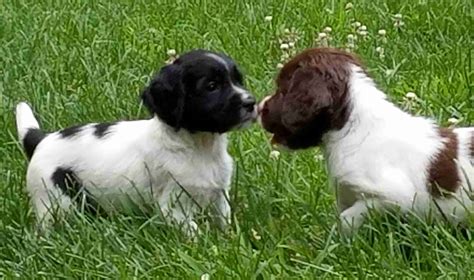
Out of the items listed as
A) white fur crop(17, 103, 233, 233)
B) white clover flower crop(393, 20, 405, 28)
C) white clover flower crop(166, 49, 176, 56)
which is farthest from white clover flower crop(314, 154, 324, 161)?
white clover flower crop(393, 20, 405, 28)

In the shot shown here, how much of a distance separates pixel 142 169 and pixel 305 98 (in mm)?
950

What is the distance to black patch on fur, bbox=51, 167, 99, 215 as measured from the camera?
19.4 ft

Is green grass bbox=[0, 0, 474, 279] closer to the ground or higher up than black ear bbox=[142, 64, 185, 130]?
closer to the ground

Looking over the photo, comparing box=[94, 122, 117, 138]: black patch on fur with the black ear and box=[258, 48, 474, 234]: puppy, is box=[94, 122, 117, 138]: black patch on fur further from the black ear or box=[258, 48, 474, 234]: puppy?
box=[258, 48, 474, 234]: puppy

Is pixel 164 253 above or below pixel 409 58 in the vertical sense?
above

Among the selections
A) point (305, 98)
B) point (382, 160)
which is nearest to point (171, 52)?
point (305, 98)

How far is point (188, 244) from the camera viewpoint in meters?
5.25

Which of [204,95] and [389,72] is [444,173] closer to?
[204,95]

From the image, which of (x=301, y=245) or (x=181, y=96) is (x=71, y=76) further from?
(x=301, y=245)

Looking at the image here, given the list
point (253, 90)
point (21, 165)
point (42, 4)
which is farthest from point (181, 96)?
point (42, 4)

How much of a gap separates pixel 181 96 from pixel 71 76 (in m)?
2.35

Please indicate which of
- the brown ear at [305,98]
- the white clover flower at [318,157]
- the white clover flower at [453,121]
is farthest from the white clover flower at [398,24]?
the brown ear at [305,98]

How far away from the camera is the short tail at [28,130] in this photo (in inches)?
250

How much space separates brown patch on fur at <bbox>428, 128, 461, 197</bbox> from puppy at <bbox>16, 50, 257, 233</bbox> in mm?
872
